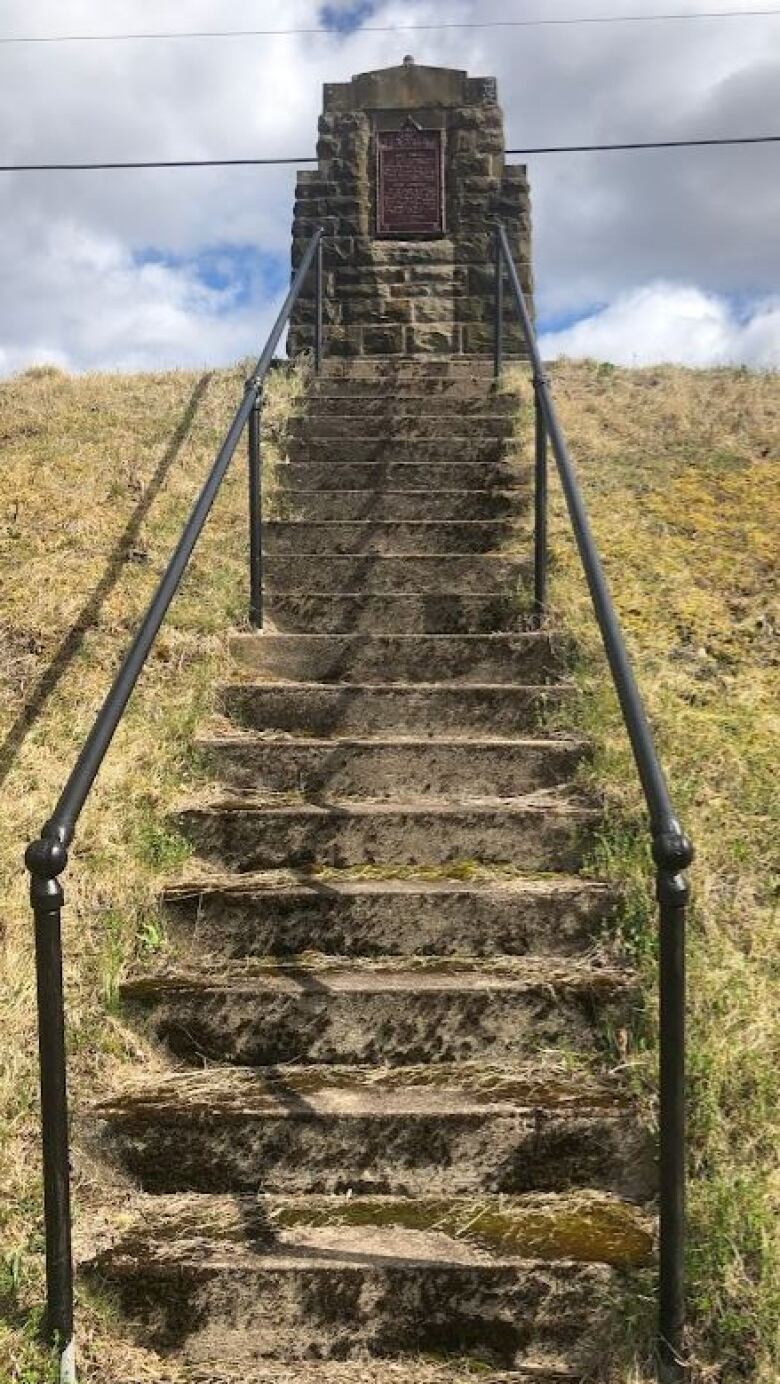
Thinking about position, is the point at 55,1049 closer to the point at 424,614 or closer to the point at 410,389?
the point at 424,614

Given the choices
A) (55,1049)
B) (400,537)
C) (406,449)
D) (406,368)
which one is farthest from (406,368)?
(55,1049)

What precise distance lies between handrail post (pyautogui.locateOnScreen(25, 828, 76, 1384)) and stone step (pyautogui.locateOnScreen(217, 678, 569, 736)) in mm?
2043

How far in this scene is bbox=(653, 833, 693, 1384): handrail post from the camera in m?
2.17

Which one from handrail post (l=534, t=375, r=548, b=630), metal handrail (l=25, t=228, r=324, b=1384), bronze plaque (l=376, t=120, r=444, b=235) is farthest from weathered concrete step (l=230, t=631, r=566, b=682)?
bronze plaque (l=376, t=120, r=444, b=235)

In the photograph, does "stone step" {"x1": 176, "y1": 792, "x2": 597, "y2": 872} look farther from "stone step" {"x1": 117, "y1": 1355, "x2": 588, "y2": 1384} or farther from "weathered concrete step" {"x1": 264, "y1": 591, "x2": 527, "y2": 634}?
"stone step" {"x1": 117, "y1": 1355, "x2": 588, "y2": 1384}

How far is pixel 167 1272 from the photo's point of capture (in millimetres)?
2418

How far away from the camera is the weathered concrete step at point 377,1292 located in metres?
2.38

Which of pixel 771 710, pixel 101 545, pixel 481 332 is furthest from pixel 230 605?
pixel 481 332

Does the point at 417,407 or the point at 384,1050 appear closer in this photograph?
the point at 384,1050

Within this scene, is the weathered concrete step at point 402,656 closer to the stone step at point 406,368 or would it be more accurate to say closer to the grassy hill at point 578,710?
the grassy hill at point 578,710

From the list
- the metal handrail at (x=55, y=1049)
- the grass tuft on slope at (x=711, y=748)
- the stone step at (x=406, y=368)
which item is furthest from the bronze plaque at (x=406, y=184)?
the metal handrail at (x=55, y=1049)

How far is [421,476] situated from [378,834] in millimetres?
2916

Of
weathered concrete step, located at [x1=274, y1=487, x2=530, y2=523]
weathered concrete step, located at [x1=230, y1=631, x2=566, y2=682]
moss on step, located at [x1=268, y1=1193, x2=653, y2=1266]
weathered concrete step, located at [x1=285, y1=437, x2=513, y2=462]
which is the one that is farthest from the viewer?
weathered concrete step, located at [x1=285, y1=437, x2=513, y2=462]

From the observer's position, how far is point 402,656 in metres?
4.54
